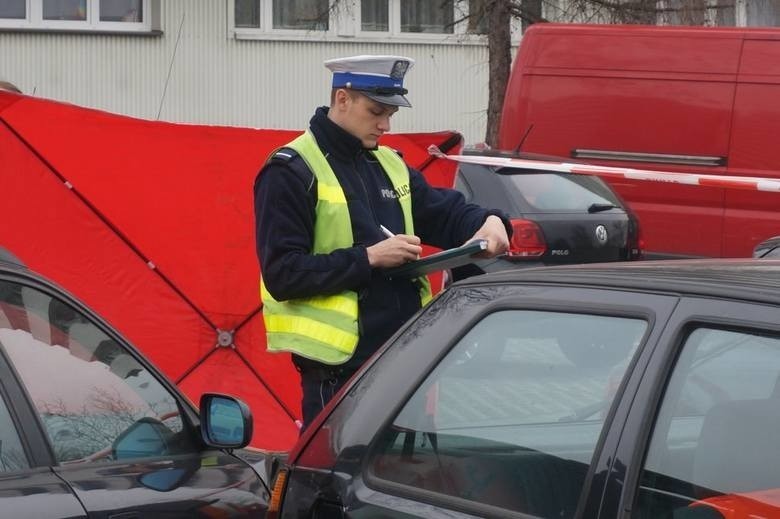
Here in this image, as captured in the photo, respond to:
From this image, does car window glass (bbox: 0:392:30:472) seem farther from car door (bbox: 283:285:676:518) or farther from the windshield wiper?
the windshield wiper

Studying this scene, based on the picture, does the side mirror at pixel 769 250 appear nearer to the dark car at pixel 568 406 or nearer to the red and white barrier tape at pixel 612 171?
the red and white barrier tape at pixel 612 171

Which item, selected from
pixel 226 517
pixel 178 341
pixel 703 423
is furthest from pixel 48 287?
pixel 178 341

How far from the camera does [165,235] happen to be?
672 cm

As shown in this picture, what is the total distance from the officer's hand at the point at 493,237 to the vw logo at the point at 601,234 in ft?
14.6

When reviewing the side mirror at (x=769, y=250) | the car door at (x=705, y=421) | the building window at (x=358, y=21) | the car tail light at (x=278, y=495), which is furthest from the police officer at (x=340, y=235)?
the building window at (x=358, y=21)

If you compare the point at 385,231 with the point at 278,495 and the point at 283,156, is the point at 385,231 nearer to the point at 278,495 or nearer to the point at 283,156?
the point at 283,156

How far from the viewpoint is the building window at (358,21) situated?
61.9ft

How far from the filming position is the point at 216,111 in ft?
61.1

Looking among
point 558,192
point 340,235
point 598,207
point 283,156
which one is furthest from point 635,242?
point 283,156

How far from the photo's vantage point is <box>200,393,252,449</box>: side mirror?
360 cm

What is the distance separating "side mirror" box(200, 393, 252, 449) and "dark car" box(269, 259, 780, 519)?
0.45 metres

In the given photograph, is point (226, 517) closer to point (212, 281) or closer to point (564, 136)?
point (212, 281)

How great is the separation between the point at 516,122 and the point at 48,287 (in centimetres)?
A: 736

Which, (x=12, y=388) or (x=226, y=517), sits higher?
(x=12, y=388)
